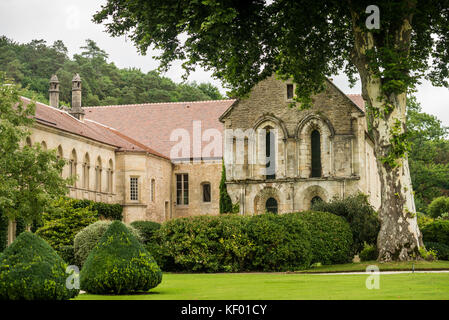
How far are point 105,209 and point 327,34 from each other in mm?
21808

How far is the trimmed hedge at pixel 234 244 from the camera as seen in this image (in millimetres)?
25594

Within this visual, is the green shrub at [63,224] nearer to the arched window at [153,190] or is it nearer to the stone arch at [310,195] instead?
the arched window at [153,190]

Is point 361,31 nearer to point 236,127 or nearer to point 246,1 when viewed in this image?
point 246,1

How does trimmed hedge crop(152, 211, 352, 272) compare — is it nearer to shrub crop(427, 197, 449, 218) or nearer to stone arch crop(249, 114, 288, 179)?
stone arch crop(249, 114, 288, 179)

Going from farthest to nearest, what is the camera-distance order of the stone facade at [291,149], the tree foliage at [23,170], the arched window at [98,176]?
the arched window at [98,176] → the stone facade at [291,149] → the tree foliage at [23,170]

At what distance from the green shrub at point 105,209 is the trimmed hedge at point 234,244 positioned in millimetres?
15985

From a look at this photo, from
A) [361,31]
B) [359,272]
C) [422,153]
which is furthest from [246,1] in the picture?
[422,153]

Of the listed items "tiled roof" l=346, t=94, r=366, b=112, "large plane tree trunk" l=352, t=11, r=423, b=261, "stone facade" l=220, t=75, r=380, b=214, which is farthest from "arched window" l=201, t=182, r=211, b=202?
"large plane tree trunk" l=352, t=11, r=423, b=261

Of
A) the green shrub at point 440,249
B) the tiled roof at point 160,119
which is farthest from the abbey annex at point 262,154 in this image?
the green shrub at point 440,249

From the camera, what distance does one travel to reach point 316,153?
143ft

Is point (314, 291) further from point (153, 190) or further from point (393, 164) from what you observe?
point (153, 190)

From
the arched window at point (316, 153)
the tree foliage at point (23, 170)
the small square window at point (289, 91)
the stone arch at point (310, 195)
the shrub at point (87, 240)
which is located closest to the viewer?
the shrub at point (87, 240)

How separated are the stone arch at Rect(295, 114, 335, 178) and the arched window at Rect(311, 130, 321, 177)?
0.20m

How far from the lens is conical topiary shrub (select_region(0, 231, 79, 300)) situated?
39.2 ft
